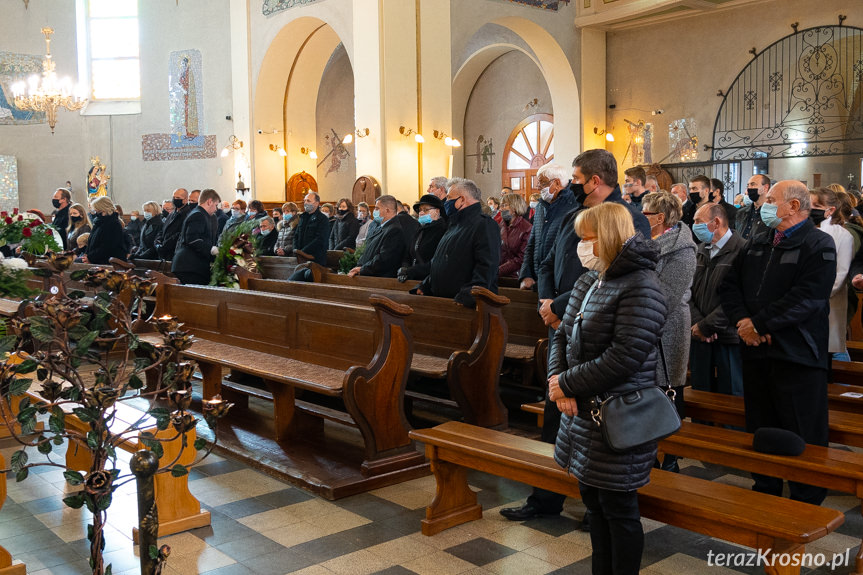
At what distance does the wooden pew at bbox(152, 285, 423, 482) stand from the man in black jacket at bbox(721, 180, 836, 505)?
1.82m

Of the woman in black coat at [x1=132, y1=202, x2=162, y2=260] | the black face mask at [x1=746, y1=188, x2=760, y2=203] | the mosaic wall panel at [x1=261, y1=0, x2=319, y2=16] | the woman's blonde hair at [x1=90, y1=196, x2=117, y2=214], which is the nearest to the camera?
the black face mask at [x1=746, y1=188, x2=760, y2=203]

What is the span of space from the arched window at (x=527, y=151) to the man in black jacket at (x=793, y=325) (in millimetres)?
14022

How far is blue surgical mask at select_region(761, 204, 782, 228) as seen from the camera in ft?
12.8

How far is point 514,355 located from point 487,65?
14627 mm

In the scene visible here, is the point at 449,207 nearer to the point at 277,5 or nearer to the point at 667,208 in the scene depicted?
the point at 667,208

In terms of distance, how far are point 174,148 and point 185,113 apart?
0.92 metres

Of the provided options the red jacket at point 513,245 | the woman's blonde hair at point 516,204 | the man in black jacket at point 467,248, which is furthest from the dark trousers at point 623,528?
the woman's blonde hair at point 516,204

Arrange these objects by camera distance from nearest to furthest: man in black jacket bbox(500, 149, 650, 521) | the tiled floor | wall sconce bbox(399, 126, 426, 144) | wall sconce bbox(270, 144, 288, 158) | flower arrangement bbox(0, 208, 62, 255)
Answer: the tiled floor < man in black jacket bbox(500, 149, 650, 521) < flower arrangement bbox(0, 208, 62, 255) < wall sconce bbox(399, 126, 426, 144) < wall sconce bbox(270, 144, 288, 158)

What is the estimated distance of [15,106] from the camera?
19.4 meters

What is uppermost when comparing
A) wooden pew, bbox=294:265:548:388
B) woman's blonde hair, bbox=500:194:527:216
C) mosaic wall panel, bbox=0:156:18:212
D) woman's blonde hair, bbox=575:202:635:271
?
mosaic wall panel, bbox=0:156:18:212

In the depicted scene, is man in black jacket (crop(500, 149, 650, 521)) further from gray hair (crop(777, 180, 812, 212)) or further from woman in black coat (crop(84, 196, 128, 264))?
woman in black coat (crop(84, 196, 128, 264))

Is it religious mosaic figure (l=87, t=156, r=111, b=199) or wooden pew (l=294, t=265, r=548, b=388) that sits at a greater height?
religious mosaic figure (l=87, t=156, r=111, b=199)

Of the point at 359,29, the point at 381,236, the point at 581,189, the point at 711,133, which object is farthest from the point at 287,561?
the point at 711,133

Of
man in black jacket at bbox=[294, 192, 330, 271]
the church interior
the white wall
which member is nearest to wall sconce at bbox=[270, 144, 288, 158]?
the church interior
